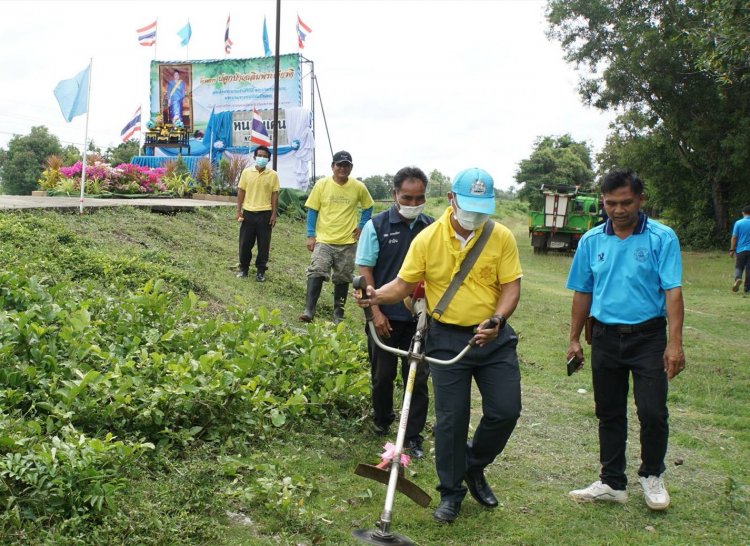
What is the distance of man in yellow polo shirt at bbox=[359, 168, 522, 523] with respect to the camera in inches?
165

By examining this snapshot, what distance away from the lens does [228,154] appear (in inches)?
1286

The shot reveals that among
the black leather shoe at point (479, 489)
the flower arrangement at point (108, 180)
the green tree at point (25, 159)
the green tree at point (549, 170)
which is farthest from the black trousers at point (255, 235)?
the green tree at point (25, 159)

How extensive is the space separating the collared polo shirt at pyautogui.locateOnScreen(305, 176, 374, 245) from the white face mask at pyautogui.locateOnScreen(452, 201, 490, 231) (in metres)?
4.36

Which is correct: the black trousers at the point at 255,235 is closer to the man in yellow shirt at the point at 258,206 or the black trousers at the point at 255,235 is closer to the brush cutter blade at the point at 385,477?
the man in yellow shirt at the point at 258,206

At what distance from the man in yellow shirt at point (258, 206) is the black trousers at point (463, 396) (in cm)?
694

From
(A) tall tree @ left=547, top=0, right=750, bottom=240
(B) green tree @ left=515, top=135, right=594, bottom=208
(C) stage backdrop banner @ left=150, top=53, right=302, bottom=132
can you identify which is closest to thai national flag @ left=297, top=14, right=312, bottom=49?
(C) stage backdrop banner @ left=150, top=53, right=302, bottom=132

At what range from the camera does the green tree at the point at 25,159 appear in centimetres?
6109

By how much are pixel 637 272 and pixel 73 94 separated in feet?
28.5

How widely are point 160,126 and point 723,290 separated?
80.6ft

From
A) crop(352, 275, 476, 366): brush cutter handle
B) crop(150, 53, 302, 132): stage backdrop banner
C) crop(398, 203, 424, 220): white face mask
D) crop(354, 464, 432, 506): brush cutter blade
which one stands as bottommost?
crop(354, 464, 432, 506): brush cutter blade

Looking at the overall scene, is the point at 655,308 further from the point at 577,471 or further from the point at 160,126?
the point at 160,126

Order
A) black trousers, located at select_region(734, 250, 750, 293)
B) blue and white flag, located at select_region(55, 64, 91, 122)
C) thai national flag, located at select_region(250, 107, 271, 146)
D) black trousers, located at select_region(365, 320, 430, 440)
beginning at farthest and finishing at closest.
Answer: thai national flag, located at select_region(250, 107, 271, 146)
black trousers, located at select_region(734, 250, 750, 293)
blue and white flag, located at select_region(55, 64, 91, 122)
black trousers, located at select_region(365, 320, 430, 440)

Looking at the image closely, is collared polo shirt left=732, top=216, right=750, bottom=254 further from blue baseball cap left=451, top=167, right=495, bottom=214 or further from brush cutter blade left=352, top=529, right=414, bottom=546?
brush cutter blade left=352, top=529, right=414, bottom=546

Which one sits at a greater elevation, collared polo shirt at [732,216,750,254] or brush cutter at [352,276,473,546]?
collared polo shirt at [732,216,750,254]
